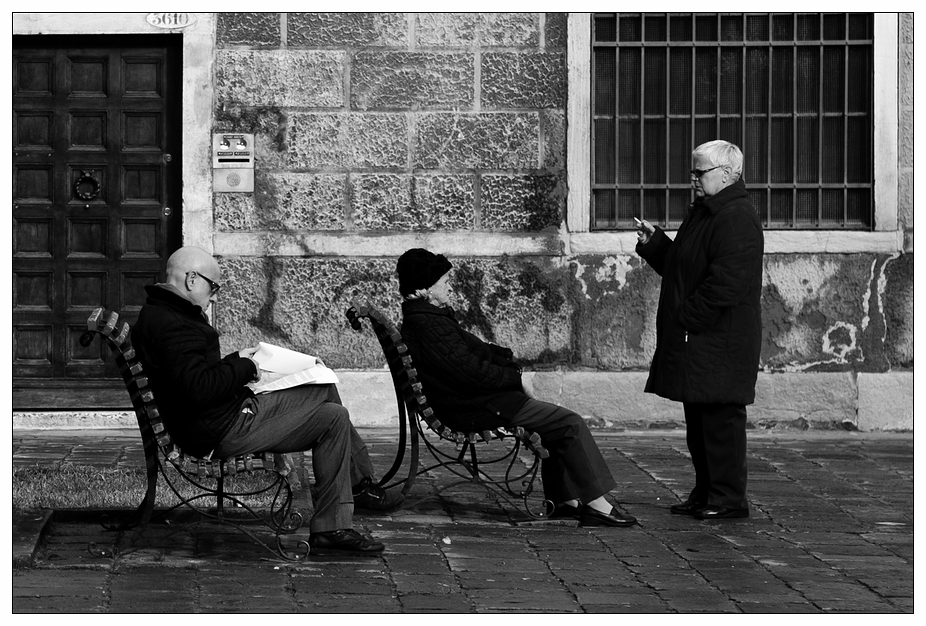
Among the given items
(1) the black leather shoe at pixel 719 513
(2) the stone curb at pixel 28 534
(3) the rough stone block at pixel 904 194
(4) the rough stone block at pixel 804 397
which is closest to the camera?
(2) the stone curb at pixel 28 534

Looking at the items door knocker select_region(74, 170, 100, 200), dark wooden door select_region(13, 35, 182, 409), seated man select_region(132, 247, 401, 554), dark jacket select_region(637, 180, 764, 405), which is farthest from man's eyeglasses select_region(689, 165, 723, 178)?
door knocker select_region(74, 170, 100, 200)

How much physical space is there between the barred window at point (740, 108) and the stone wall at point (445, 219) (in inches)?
14.3

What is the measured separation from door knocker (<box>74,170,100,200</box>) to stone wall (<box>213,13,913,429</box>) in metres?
0.85

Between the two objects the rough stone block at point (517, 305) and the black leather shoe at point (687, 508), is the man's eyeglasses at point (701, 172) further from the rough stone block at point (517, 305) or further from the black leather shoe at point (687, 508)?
the rough stone block at point (517, 305)

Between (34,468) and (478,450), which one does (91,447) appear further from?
(478,450)

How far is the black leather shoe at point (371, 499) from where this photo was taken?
20.8 feet

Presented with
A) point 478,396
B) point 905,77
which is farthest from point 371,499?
point 905,77

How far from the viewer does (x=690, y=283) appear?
6.57 meters

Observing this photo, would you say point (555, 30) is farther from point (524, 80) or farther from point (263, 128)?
point (263, 128)

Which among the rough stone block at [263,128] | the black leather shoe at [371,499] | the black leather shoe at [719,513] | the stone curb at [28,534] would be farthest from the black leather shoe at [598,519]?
the rough stone block at [263,128]

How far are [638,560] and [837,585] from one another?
744mm

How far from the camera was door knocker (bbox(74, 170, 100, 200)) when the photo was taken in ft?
31.0

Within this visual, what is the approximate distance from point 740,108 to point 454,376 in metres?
4.17

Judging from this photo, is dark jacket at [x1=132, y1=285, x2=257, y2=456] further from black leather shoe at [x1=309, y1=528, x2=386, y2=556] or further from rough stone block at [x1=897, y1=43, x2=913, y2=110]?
rough stone block at [x1=897, y1=43, x2=913, y2=110]
